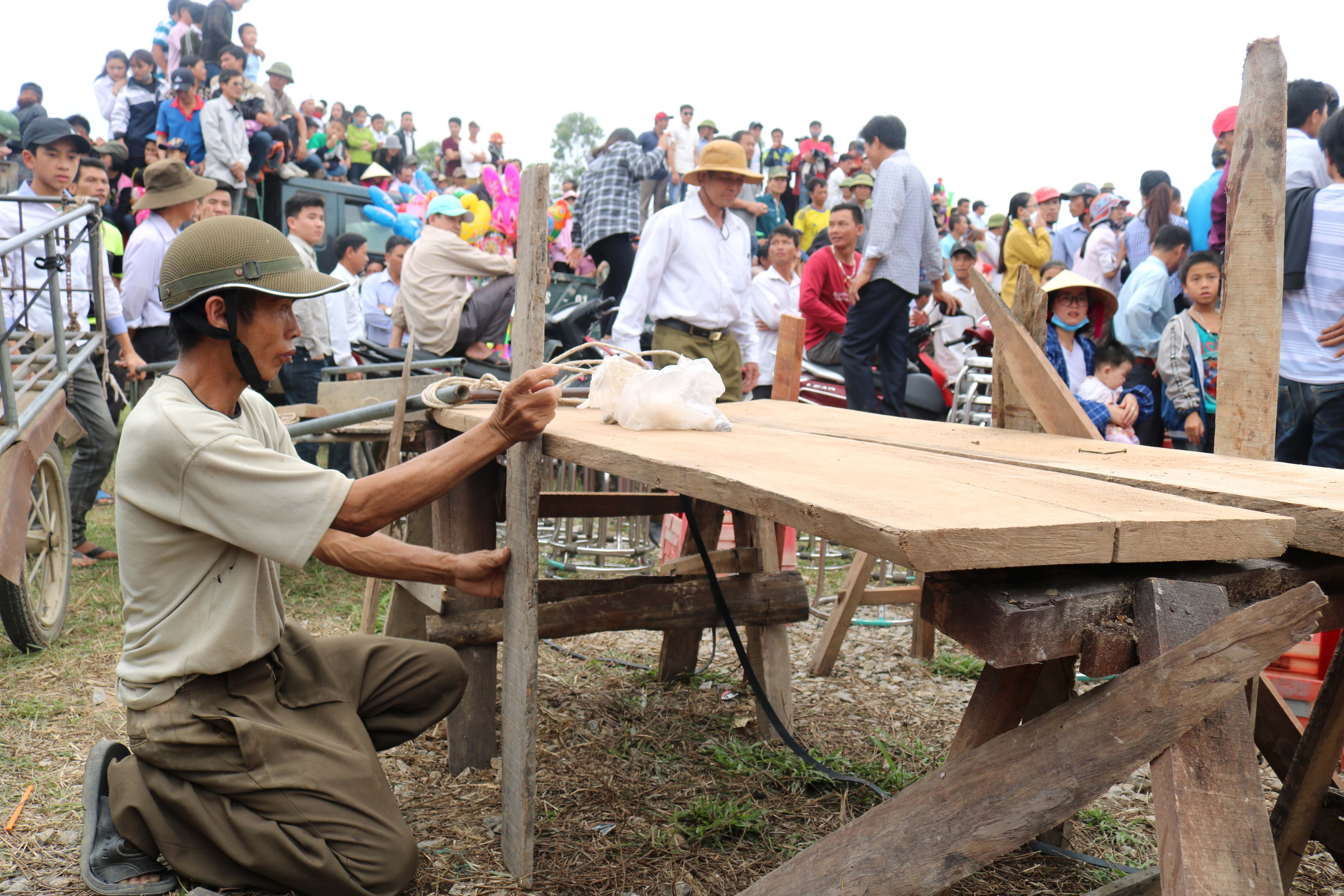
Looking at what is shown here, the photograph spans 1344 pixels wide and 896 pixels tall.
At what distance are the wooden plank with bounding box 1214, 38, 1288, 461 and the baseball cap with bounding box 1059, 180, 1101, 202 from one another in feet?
25.1

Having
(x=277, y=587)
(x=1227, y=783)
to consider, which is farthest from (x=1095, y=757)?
(x=277, y=587)

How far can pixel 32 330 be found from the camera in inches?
183

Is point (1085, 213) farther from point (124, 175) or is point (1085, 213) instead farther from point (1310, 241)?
point (124, 175)

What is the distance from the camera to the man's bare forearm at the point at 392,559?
98.7 inches

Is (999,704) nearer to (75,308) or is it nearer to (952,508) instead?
(952,508)

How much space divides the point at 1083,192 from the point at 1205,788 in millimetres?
9753

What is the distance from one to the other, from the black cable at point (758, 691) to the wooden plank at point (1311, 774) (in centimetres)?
98

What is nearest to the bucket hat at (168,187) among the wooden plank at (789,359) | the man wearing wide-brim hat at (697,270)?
the man wearing wide-brim hat at (697,270)

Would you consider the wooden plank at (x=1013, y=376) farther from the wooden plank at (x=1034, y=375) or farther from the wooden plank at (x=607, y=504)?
the wooden plank at (x=607, y=504)

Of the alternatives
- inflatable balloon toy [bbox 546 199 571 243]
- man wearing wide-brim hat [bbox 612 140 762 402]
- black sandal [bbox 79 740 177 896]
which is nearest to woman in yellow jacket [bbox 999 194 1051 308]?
man wearing wide-brim hat [bbox 612 140 762 402]

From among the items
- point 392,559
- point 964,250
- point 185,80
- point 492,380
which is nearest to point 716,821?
point 392,559

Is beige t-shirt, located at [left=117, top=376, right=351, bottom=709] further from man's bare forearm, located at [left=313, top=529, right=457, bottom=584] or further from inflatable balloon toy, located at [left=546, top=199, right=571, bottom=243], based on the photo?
inflatable balloon toy, located at [left=546, top=199, right=571, bottom=243]

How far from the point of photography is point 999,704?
1529 mm

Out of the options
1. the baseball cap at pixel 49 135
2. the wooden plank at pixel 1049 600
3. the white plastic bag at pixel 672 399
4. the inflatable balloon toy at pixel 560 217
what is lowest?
the wooden plank at pixel 1049 600
